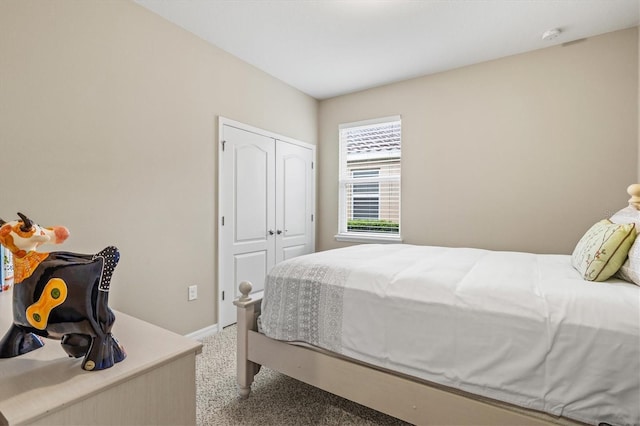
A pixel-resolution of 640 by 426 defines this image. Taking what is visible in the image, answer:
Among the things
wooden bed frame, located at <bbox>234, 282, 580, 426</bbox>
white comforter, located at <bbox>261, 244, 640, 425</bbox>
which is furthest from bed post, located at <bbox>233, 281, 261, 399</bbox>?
white comforter, located at <bbox>261, 244, 640, 425</bbox>

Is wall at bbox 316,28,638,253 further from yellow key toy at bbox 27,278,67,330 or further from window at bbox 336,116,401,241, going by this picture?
yellow key toy at bbox 27,278,67,330

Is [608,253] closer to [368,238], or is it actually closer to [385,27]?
[385,27]

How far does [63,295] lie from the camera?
790 millimetres

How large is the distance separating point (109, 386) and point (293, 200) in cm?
318

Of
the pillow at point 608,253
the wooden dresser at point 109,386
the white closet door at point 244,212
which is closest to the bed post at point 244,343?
the wooden dresser at point 109,386

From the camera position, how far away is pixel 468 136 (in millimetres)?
3328

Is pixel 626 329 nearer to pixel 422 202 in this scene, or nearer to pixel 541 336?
pixel 541 336

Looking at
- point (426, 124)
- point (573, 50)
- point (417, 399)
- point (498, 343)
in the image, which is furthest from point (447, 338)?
point (573, 50)

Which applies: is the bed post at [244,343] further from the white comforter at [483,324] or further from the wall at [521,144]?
the wall at [521,144]

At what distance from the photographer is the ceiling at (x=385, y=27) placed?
2363 millimetres

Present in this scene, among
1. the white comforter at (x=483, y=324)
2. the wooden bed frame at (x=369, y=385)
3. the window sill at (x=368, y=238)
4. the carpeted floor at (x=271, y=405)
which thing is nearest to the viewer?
the white comforter at (x=483, y=324)

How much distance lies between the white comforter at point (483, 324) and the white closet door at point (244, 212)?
54.8 inches

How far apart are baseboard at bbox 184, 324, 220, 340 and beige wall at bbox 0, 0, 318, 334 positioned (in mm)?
49

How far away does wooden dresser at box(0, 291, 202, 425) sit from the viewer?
0.69 m
